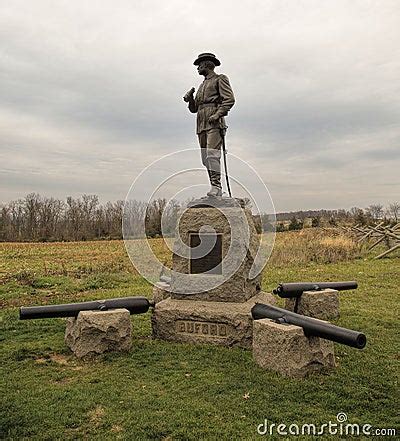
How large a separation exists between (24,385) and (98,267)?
10957 mm

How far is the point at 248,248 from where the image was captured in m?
6.75

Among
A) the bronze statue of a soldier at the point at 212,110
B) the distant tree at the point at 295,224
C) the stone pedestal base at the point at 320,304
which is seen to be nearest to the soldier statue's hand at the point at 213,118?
the bronze statue of a soldier at the point at 212,110

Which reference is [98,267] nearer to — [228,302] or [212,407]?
[228,302]

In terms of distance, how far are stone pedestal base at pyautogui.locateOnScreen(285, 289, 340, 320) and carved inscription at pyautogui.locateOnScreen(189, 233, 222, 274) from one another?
2.09m

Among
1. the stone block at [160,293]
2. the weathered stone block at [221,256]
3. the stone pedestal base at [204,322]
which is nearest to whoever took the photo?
the stone pedestal base at [204,322]

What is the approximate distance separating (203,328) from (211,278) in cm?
82

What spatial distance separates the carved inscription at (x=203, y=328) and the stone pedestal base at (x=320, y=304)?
2.33 meters

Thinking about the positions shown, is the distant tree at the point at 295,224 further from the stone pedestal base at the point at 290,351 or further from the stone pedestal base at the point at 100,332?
the stone pedestal base at the point at 290,351

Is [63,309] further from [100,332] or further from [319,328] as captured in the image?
[319,328]

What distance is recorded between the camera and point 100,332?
227 inches

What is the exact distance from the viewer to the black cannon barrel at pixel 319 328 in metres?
4.55

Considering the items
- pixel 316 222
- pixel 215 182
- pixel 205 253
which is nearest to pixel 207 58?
pixel 215 182

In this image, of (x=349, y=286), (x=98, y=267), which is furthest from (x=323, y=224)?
(x=349, y=286)

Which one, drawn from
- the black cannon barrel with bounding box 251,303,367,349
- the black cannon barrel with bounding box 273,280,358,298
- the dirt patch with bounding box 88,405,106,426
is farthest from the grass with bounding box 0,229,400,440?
the black cannon barrel with bounding box 273,280,358,298
